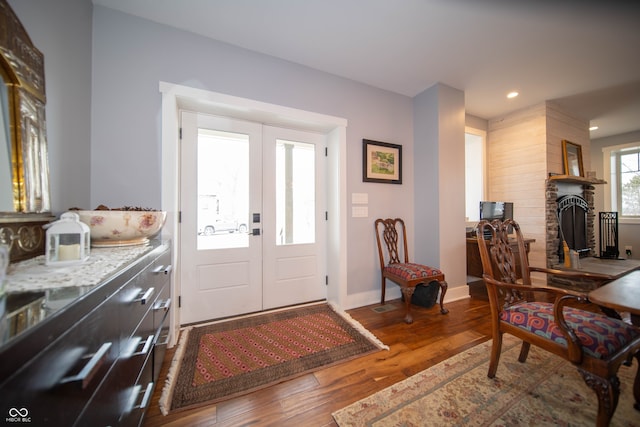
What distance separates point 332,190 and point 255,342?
5.74 feet

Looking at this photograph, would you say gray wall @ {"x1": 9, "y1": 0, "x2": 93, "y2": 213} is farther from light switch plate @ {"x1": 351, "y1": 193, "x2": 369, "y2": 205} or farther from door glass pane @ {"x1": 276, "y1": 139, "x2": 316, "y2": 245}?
light switch plate @ {"x1": 351, "y1": 193, "x2": 369, "y2": 205}

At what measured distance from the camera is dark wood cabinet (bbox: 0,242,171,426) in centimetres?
39

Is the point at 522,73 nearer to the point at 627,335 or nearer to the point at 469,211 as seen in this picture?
the point at 469,211

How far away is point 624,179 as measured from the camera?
15.4 feet

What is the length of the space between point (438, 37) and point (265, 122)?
1.88 metres

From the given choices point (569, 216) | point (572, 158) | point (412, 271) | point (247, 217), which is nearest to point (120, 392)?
point (247, 217)

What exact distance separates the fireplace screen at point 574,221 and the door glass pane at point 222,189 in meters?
4.84

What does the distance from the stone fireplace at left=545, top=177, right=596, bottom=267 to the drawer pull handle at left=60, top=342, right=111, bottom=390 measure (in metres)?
4.84

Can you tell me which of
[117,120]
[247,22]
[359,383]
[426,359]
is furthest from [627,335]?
[117,120]

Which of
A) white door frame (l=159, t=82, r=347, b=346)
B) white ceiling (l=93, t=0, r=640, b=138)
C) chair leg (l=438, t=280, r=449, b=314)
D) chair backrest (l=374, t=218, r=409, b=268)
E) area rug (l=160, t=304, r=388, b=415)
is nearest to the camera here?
area rug (l=160, t=304, r=388, b=415)

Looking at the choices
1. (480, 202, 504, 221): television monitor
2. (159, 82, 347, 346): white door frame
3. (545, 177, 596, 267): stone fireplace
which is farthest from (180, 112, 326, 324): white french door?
(545, 177, 596, 267): stone fireplace

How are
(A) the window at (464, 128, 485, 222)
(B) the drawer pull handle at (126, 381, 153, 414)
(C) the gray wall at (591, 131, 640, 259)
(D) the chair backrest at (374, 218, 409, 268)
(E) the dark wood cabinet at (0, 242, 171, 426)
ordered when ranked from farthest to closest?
1. (C) the gray wall at (591, 131, 640, 259)
2. (A) the window at (464, 128, 485, 222)
3. (D) the chair backrest at (374, 218, 409, 268)
4. (B) the drawer pull handle at (126, 381, 153, 414)
5. (E) the dark wood cabinet at (0, 242, 171, 426)

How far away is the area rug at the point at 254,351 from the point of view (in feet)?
4.69

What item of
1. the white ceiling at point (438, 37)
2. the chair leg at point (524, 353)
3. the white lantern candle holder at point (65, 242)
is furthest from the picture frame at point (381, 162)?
the white lantern candle holder at point (65, 242)
